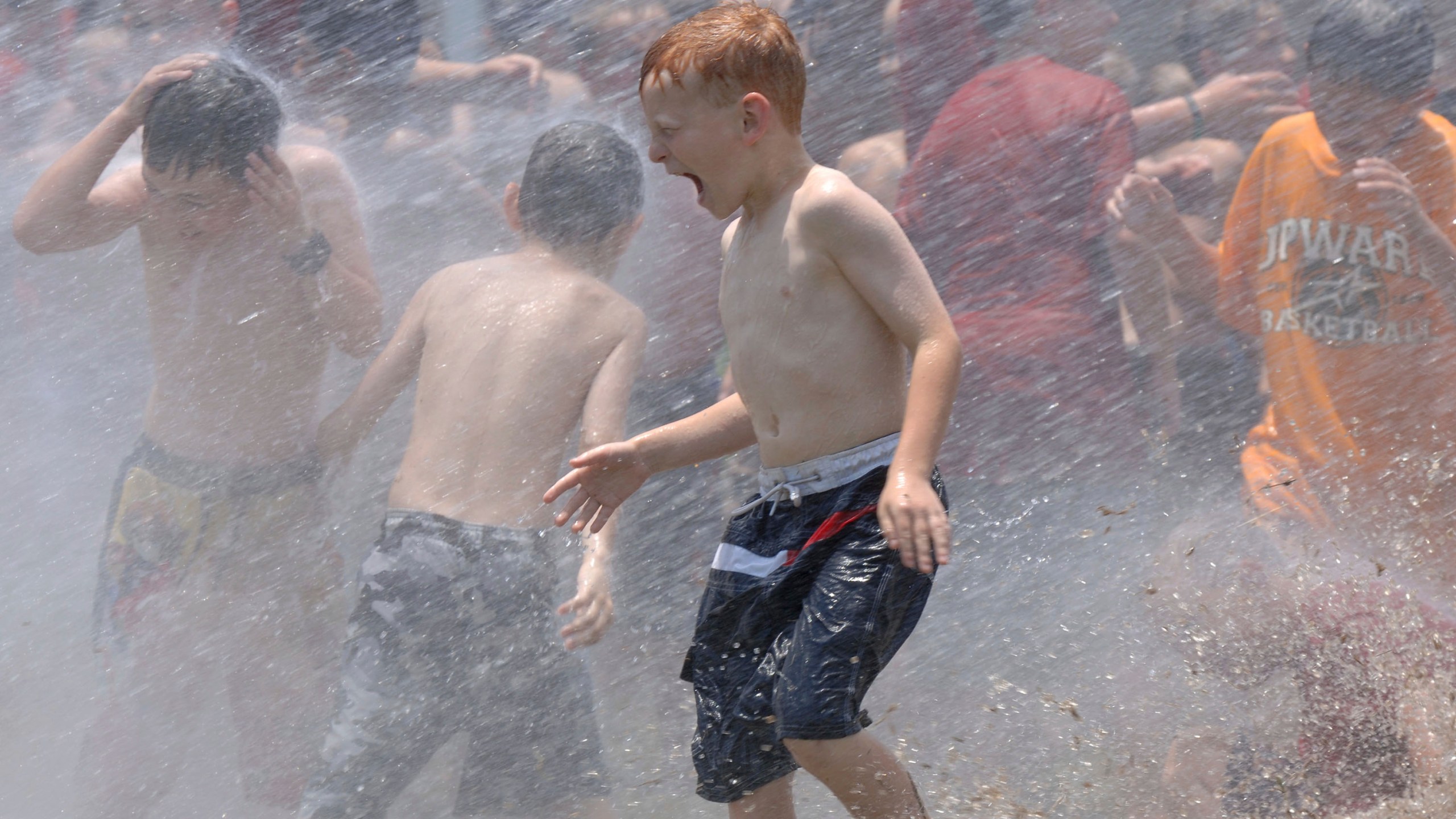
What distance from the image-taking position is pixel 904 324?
6.29 ft

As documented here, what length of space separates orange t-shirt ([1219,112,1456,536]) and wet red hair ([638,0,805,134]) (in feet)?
5.62

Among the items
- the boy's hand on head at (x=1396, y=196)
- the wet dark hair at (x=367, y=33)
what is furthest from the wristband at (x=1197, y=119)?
the wet dark hair at (x=367, y=33)

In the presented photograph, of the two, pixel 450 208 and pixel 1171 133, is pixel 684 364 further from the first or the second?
pixel 1171 133

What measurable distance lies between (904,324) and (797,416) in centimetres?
23

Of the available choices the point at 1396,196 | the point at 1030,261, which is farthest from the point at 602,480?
the point at 1396,196

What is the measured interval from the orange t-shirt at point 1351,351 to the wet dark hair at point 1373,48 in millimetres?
146

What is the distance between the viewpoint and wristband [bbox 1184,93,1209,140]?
12.8 ft

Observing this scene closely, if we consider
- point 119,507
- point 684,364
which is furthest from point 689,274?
point 119,507

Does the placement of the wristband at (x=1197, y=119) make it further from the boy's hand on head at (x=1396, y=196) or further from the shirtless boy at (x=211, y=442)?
the shirtless boy at (x=211, y=442)

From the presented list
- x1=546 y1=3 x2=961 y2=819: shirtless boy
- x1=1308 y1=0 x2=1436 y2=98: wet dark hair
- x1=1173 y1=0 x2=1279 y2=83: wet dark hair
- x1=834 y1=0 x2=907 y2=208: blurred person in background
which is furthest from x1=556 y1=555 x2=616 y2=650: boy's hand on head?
x1=1173 y1=0 x2=1279 y2=83: wet dark hair

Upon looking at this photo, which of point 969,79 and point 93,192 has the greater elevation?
point 93,192

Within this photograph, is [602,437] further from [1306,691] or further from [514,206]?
[1306,691]

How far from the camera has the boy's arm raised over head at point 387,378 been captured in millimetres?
3068

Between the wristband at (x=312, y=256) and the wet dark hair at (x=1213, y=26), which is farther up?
the wristband at (x=312, y=256)
